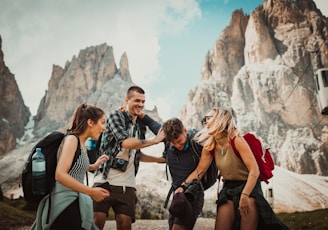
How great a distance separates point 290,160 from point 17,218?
47034 millimetres

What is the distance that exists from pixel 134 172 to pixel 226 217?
1.34m

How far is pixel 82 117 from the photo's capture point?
9.35 ft

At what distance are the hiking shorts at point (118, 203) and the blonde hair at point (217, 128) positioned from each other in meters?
1.12

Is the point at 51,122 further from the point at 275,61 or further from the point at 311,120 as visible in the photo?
the point at 311,120

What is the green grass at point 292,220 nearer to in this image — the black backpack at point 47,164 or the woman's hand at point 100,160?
the woman's hand at point 100,160

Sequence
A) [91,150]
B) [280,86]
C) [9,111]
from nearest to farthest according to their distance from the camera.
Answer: [91,150]
[280,86]
[9,111]

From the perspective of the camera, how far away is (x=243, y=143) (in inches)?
121

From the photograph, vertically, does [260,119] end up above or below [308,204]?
above

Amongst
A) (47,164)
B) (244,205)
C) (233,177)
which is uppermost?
(47,164)

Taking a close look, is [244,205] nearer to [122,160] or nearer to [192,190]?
[192,190]

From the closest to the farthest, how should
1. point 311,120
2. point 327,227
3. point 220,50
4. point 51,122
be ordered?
point 327,227, point 311,120, point 220,50, point 51,122

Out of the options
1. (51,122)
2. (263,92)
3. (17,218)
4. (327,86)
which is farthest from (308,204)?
(51,122)

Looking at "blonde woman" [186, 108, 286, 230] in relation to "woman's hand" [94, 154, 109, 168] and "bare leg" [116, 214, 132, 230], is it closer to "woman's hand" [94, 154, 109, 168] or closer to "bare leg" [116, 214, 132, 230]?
"bare leg" [116, 214, 132, 230]

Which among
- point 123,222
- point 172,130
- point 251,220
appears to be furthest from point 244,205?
point 123,222
